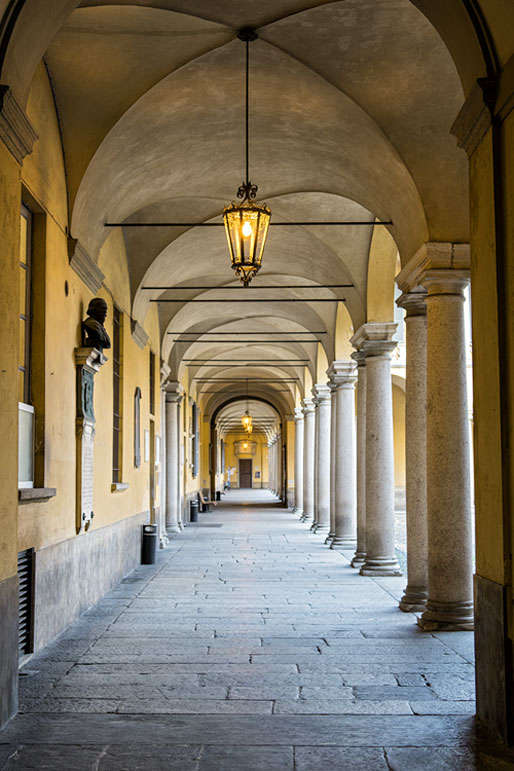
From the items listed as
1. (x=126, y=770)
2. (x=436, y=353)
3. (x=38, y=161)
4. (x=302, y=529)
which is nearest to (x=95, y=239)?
(x=38, y=161)

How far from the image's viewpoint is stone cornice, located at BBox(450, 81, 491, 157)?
544 centimetres

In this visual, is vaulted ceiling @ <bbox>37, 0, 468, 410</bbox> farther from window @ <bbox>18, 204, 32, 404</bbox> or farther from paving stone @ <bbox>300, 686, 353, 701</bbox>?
paving stone @ <bbox>300, 686, 353, 701</bbox>

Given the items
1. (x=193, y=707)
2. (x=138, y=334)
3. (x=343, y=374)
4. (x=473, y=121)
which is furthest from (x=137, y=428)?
(x=473, y=121)

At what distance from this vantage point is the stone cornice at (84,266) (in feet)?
30.4

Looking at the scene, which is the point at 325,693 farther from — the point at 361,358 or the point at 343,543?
the point at 343,543

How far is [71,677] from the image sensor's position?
6.80 m

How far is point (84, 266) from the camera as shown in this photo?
9797 millimetres

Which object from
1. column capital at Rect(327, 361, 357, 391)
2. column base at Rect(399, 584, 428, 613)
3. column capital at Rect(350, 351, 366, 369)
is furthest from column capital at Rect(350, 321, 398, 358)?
column capital at Rect(327, 361, 357, 391)

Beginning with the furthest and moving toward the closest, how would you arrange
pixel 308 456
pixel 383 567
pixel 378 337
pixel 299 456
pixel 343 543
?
pixel 299 456
pixel 308 456
pixel 343 543
pixel 378 337
pixel 383 567

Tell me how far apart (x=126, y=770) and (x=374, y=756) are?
1.41m

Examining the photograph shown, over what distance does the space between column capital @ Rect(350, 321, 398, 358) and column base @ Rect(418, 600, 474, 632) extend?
16.7 feet

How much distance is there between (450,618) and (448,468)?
59.7 inches

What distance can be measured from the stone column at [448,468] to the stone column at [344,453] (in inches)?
302

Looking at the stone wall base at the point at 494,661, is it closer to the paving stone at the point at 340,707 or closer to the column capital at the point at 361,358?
the paving stone at the point at 340,707
